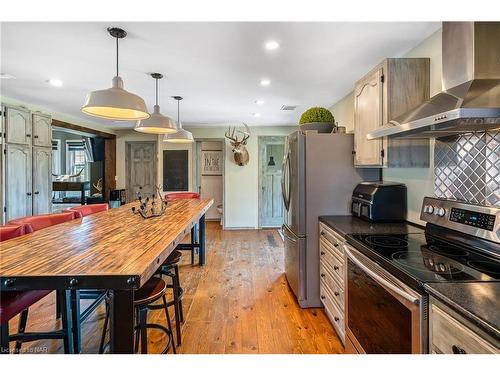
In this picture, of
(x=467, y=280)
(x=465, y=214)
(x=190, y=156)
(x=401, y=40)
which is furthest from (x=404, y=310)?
(x=190, y=156)

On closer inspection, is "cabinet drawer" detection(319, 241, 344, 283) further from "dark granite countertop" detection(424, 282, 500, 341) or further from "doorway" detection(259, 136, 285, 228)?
"doorway" detection(259, 136, 285, 228)

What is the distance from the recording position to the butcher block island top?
1.12m

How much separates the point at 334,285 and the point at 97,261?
1.76 m

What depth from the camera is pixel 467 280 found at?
1.13 m

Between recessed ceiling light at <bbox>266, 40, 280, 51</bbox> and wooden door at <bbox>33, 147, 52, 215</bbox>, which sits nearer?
recessed ceiling light at <bbox>266, 40, 280, 51</bbox>

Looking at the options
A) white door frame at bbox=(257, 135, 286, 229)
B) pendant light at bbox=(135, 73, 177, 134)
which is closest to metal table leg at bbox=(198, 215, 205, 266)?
pendant light at bbox=(135, 73, 177, 134)

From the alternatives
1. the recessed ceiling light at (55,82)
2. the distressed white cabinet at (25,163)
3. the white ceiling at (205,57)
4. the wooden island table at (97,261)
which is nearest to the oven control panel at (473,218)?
the white ceiling at (205,57)

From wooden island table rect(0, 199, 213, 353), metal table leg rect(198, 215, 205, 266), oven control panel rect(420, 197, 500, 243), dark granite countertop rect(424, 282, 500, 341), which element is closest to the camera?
dark granite countertop rect(424, 282, 500, 341)

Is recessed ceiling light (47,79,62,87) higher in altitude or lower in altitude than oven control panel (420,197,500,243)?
higher

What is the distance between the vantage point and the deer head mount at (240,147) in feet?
20.5

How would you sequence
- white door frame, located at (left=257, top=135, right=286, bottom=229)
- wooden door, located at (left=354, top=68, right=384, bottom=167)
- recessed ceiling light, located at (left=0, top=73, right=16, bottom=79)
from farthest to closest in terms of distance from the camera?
white door frame, located at (left=257, top=135, right=286, bottom=229) → recessed ceiling light, located at (left=0, top=73, right=16, bottom=79) → wooden door, located at (left=354, top=68, right=384, bottom=167)

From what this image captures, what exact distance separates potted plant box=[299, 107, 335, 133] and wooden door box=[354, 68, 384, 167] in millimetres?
348

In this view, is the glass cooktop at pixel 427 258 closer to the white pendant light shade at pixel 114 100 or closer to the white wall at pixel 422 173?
the white wall at pixel 422 173
